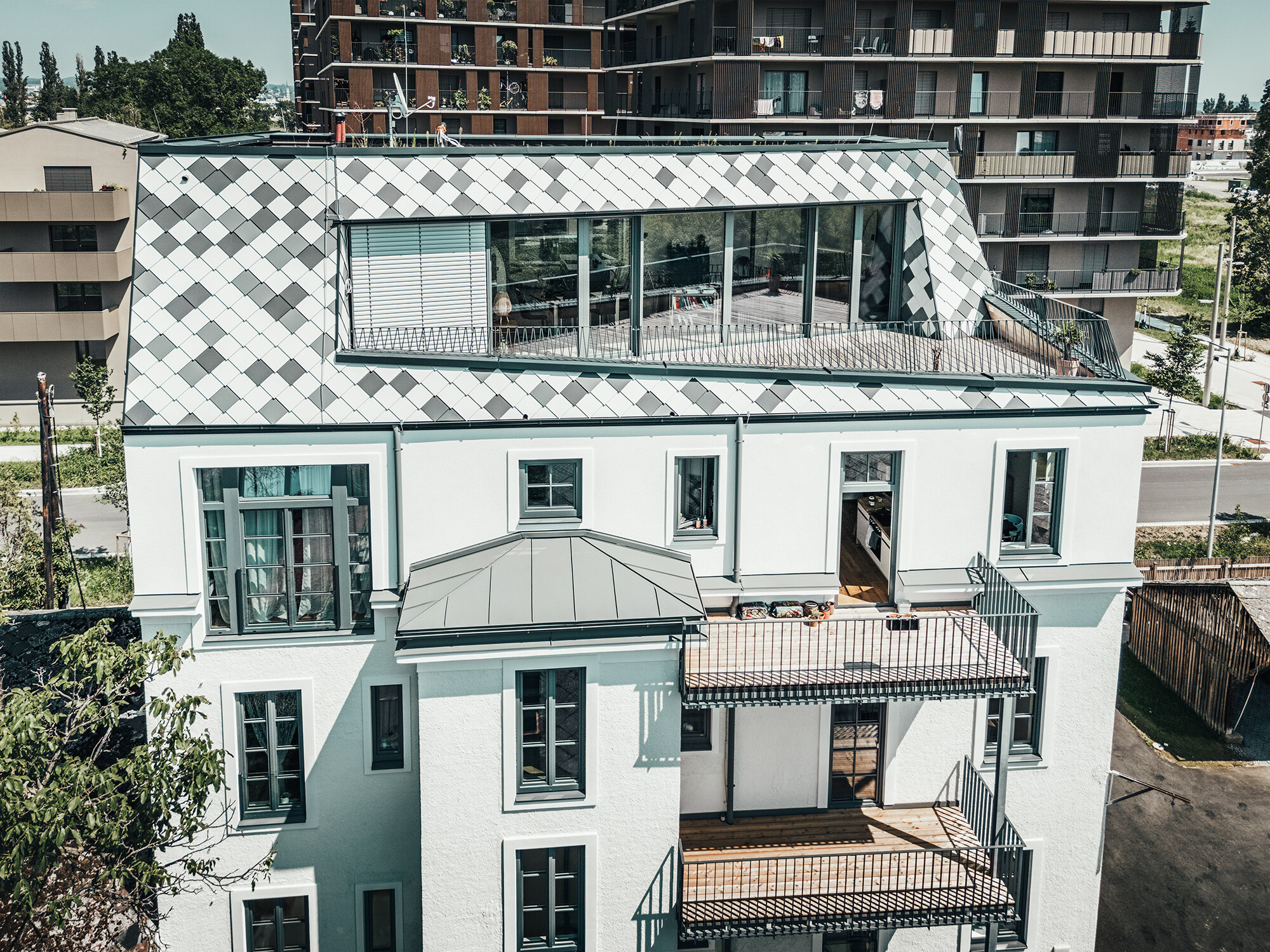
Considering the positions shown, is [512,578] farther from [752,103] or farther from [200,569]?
[752,103]

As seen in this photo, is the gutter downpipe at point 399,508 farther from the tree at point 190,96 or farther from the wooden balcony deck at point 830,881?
the tree at point 190,96

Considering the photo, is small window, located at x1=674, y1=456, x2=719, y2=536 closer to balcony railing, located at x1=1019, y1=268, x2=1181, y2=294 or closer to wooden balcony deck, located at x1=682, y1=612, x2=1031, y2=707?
wooden balcony deck, located at x1=682, y1=612, x2=1031, y2=707

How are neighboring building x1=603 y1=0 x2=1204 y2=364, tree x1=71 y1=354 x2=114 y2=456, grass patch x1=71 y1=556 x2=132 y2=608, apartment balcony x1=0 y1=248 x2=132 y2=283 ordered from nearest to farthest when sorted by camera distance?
grass patch x1=71 y1=556 x2=132 y2=608 → tree x1=71 y1=354 x2=114 y2=456 → apartment balcony x1=0 y1=248 x2=132 y2=283 → neighboring building x1=603 y1=0 x2=1204 y2=364

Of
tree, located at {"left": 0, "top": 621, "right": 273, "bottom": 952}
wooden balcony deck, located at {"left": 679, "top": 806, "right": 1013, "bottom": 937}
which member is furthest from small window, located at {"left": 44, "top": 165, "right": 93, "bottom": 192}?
wooden balcony deck, located at {"left": 679, "top": 806, "right": 1013, "bottom": 937}

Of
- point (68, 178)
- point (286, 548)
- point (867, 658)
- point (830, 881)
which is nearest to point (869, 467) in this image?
point (867, 658)

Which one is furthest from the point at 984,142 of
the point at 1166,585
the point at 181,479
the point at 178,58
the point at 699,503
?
the point at 178,58

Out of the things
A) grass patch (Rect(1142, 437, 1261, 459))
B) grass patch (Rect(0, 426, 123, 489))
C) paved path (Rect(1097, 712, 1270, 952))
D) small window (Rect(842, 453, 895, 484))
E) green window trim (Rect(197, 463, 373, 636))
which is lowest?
paved path (Rect(1097, 712, 1270, 952))

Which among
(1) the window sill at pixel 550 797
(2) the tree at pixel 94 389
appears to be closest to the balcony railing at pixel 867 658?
(1) the window sill at pixel 550 797

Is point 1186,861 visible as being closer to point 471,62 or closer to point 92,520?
point 92,520
